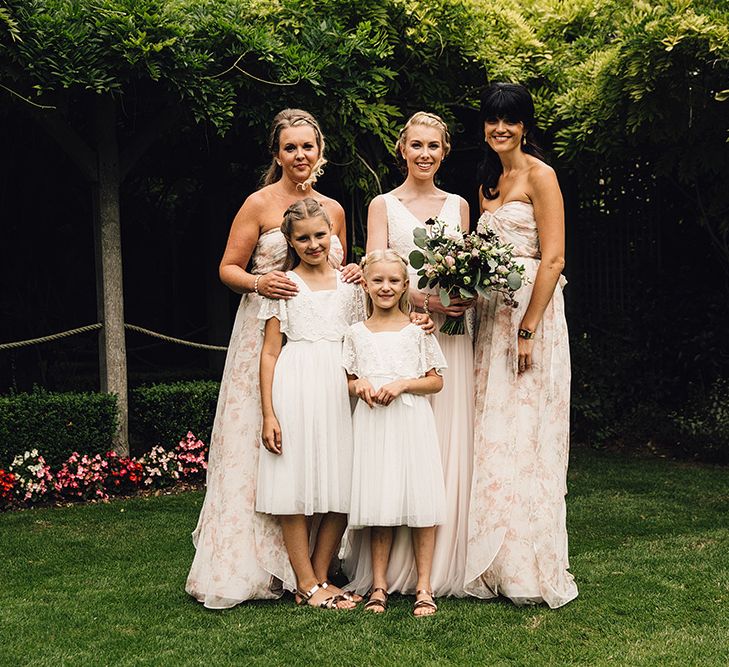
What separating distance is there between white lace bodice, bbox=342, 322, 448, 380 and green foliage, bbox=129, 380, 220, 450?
144 inches

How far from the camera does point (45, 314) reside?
31.4 ft

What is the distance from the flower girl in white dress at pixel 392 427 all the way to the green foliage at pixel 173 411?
3.61 metres

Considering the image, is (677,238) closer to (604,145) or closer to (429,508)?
(604,145)

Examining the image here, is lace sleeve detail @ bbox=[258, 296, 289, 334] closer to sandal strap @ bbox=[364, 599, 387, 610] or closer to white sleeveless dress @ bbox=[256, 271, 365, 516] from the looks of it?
white sleeveless dress @ bbox=[256, 271, 365, 516]

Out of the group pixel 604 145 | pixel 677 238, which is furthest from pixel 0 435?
pixel 677 238

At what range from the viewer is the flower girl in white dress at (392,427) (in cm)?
383

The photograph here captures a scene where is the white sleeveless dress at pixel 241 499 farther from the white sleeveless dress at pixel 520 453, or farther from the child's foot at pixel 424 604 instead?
the white sleeveless dress at pixel 520 453

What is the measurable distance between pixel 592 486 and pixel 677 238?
305 cm

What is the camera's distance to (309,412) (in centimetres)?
393

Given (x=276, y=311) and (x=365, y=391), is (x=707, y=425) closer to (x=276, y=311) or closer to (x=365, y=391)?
(x=365, y=391)

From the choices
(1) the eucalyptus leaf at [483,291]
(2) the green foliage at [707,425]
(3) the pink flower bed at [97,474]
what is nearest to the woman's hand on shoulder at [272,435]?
(1) the eucalyptus leaf at [483,291]

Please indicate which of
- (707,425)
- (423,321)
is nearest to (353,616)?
(423,321)

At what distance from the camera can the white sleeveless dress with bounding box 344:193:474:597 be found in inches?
161

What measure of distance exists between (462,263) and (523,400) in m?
0.69
